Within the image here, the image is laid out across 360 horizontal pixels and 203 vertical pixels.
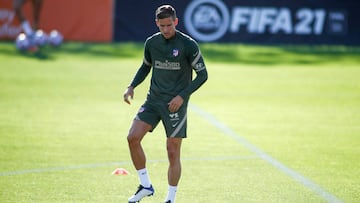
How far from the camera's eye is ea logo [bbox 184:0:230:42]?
29.8 m

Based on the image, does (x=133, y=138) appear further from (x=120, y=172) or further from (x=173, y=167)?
(x=120, y=172)

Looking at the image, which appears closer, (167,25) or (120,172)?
(167,25)

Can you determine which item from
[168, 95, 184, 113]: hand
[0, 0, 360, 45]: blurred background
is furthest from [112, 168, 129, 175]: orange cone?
[0, 0, 360, 45]: blurred background

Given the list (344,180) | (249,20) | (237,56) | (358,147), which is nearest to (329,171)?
(344,180)

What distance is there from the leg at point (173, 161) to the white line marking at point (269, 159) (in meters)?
1.75

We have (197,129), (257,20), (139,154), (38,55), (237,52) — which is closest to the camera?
(139,154)

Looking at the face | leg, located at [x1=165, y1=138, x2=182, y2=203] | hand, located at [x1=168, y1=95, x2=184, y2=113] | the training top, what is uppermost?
the face

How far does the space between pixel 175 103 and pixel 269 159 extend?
12.1ft

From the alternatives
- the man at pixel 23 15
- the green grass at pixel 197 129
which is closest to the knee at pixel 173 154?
the green grass at pixel 197 129

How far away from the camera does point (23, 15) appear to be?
28219 mm

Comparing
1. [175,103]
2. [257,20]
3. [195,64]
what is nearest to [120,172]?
[175,103]

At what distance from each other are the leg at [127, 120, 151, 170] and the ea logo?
2023 centimetres

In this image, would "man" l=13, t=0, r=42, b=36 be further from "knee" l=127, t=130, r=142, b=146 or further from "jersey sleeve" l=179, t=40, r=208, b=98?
"jersey sleeve" l=179, t=40, r=208, b=98

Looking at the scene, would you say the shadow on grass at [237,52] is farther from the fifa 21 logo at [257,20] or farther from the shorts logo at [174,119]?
the shorts logo at [174,119]
